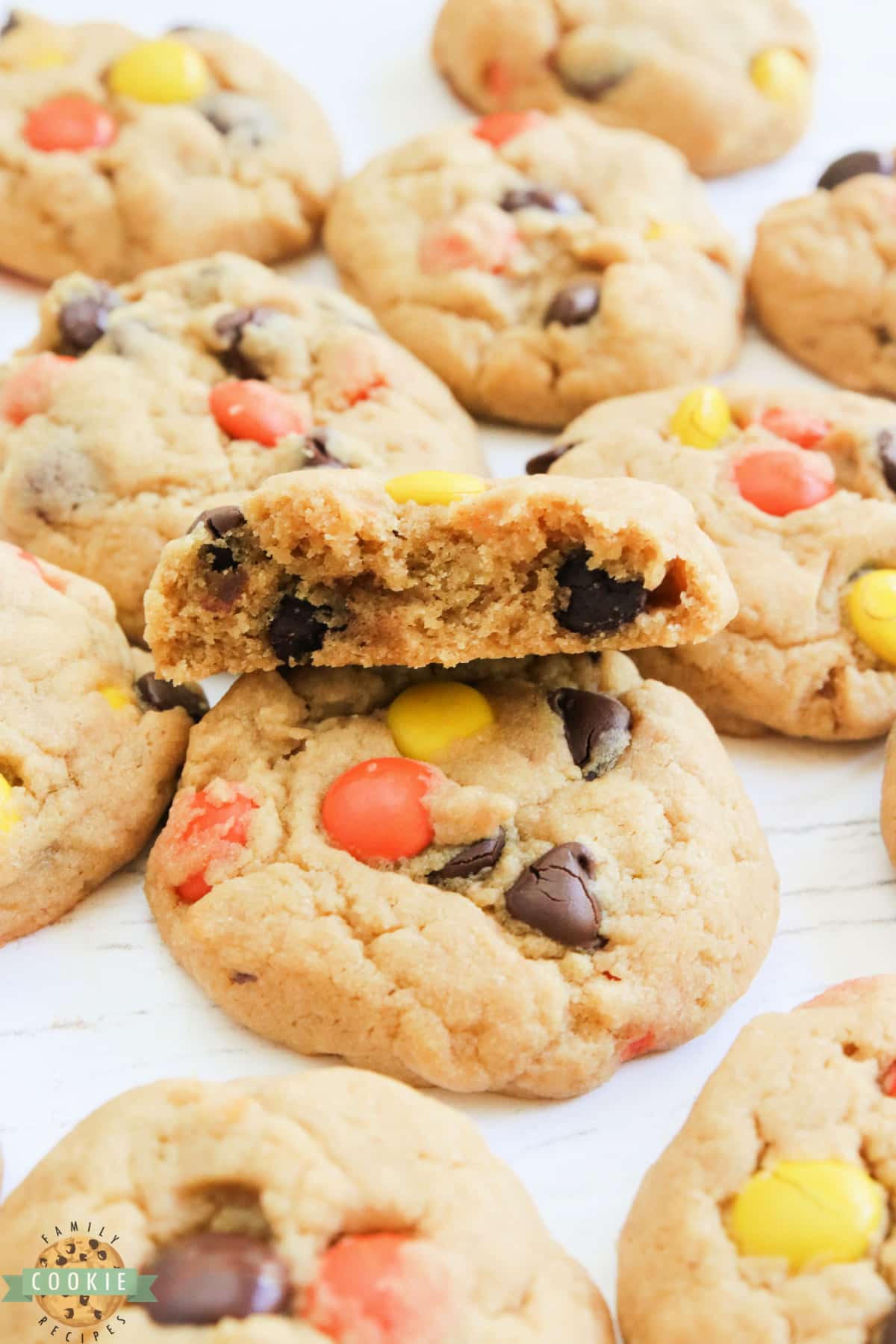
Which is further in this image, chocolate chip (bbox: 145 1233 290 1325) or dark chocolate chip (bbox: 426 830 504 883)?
dark chocolate chip (bbox: 426 830 504 883)

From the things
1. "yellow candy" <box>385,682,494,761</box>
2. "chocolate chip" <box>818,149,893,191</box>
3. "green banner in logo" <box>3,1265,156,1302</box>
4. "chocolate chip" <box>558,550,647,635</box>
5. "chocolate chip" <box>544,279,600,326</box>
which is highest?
"chocolate chip" <box>818,149,893,191</box>

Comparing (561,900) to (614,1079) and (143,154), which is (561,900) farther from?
(143,154)

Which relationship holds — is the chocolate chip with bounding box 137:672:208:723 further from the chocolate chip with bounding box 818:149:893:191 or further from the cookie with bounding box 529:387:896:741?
the chocolate chip with bounding box 818:149:893:191

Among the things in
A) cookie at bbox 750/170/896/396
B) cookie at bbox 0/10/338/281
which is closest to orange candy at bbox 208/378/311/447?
cookie at bbox 0/10/338/281

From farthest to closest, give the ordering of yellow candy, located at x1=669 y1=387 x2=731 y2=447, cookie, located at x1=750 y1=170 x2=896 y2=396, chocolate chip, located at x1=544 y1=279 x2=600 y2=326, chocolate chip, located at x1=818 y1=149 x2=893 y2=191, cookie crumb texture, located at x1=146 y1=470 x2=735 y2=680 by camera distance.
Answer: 1. chocolate chip, located at x1=818 y1=149 x2=893 y2=191
2. cookie, located at x1=750 y1=170 x2=896 y2=396
3. chocolate chip, located at x1=544 y1=279 x2=600 y2=326
4. yellow candy, located at x1=669 y1=387 x2=731 y2=447
5. cookie crumb texture, located at x1=146 y1=470 x2=735 y2=680

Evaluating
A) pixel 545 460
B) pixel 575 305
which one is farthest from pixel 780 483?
pixel 575 305

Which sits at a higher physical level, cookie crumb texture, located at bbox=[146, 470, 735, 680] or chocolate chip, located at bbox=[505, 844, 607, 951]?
cookie crumb texture, located at bbox=[146, 470, 735, 680]

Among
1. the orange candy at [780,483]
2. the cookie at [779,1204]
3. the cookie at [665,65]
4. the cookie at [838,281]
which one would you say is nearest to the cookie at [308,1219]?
the cookie at [779,1204]

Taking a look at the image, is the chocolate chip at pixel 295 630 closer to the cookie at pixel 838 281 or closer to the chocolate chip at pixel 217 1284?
the chocolate chip at pixel 217 1284
